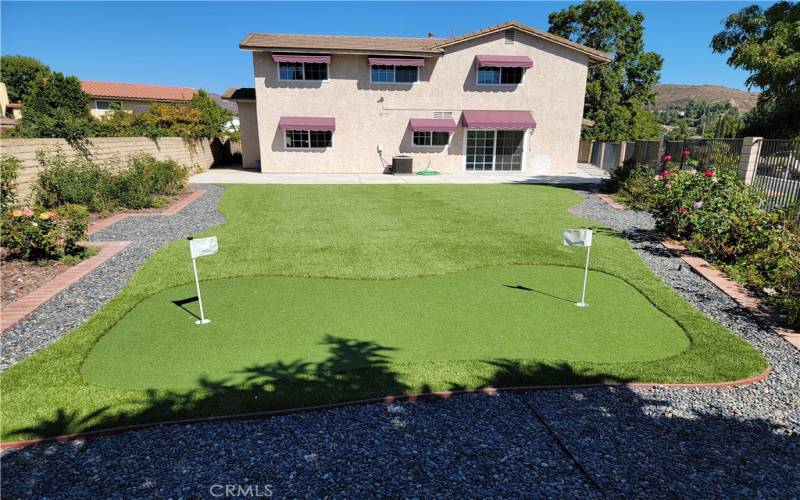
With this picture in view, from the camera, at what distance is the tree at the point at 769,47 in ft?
45.1

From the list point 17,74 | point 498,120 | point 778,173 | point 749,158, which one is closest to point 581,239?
point 778,173

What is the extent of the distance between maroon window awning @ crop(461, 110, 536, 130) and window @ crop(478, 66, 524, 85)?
1.63 m

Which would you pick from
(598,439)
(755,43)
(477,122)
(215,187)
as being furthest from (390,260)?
(477,122)

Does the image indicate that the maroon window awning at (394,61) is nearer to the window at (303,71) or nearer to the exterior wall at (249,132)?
the window at (303,71)

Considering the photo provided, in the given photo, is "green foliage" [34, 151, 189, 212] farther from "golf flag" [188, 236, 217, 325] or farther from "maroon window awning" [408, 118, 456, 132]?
"maroon window awning" [408, 118, 456, 132]

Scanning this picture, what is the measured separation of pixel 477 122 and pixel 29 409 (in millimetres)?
22808

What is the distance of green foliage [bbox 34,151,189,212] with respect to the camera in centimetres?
1110

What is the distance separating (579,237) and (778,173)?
8.15 meters

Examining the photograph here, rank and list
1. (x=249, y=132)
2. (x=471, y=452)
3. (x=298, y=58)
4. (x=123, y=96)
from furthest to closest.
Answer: (x=123, y=96) < (x=249, y=132) < (x=298, y=58) < (x=471, y=452)

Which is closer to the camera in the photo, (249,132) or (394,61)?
(394,61)

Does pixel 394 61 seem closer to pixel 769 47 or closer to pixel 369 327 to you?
pixel 769 47

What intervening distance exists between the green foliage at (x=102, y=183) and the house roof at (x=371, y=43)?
9.81 meters

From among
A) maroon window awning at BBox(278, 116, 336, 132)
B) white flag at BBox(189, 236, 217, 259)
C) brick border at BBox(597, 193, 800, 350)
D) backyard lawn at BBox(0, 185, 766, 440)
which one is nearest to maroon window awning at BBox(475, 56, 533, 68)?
maroon window awning at BBox(278, 116, 336, 132)

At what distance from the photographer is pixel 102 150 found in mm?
13953
